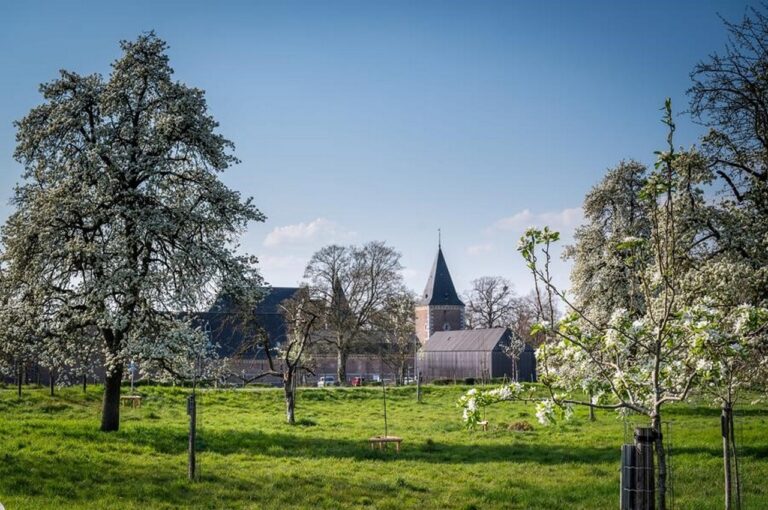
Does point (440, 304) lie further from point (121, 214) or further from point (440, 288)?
point (121, 214)

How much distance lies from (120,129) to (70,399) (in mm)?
16652

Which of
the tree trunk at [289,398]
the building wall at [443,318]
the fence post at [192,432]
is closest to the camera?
the fence post at [192,432]

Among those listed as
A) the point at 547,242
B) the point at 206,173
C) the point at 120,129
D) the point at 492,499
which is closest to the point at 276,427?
the point at 206,173

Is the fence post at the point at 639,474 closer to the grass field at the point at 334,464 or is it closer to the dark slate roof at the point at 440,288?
the grass field at the point at 334,464

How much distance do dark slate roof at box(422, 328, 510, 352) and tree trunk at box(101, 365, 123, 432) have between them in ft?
182

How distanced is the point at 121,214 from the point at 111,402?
20.3 feet

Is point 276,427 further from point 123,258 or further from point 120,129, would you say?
point 120,129

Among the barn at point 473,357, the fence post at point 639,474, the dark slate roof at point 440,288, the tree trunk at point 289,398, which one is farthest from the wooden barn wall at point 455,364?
the fence post at point 639,474

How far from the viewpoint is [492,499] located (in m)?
14.7

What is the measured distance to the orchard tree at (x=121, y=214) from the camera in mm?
22172

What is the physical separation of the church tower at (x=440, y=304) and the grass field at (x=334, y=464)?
220 feet

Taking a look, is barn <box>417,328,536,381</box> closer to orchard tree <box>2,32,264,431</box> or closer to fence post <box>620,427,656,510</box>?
orchard tree <box>2,32,264,431</box>

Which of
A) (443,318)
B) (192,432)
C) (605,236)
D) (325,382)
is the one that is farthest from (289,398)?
(443,318)

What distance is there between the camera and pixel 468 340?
8156cm
